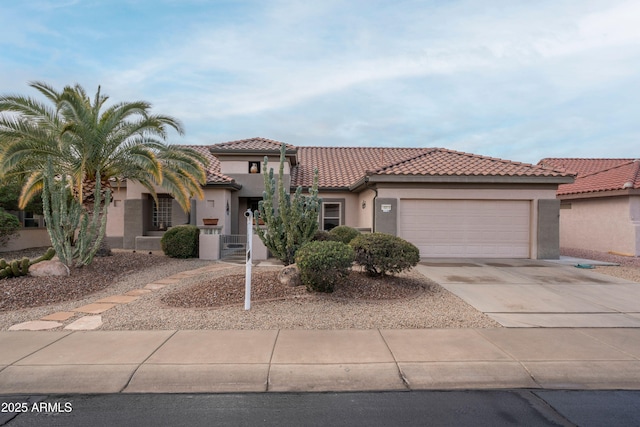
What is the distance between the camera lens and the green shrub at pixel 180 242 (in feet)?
45.1

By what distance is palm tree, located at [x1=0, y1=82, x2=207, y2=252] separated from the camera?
10820 millimetres

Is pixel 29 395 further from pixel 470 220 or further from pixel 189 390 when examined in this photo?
pixel 470 220

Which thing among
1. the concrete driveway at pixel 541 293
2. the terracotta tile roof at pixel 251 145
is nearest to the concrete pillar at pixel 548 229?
the concrete driveway at pixel 541 293

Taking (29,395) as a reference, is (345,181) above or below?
above

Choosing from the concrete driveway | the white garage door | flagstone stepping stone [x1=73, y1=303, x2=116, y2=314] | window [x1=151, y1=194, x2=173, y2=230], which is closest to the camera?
the concrete driveway

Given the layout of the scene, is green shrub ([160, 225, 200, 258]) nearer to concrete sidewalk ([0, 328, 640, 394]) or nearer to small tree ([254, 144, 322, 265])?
small tree ([254, 144, 322, 265])

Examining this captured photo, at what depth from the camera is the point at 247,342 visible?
215 inches

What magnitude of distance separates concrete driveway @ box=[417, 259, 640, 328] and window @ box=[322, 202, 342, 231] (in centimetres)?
654

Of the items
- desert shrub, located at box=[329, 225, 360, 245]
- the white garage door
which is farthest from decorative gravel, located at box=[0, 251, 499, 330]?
the white garage door

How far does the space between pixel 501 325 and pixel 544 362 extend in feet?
4.99

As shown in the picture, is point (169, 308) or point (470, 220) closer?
point (169, 308)

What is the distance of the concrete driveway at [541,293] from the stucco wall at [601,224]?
5407mm

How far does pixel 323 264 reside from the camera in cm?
748

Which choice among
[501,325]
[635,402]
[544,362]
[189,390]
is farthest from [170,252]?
[635,402]
